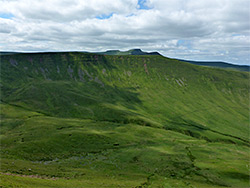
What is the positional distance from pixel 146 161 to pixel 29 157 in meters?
58.5

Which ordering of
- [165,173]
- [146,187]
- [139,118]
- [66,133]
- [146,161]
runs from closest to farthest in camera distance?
[146,187] → [165,173] → [146,161] → [66,133] → [139,118]

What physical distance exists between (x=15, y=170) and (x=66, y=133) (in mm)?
67771

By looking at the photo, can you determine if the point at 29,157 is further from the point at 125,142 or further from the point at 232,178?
the point at 232,178

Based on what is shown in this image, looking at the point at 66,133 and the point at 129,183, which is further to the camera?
the point at 66,133

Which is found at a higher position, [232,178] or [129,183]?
[129,183]

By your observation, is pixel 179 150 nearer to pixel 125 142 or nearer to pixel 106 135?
pixel 125 142

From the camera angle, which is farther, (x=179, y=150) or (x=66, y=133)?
(x=66, y=133)

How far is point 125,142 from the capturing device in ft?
420

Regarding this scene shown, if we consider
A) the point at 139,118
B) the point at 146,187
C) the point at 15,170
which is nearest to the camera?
the point at 15,170

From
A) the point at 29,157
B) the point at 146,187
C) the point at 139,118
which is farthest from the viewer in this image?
the point at 139,118

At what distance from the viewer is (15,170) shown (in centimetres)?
6038

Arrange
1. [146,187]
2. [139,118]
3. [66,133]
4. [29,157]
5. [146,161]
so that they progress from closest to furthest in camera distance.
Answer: [146,187]
[29,157]
[146,161]
[66,133]
[139,118]

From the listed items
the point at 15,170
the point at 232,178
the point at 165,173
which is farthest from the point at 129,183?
the point at 232,178

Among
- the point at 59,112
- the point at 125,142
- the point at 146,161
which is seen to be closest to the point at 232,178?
the point at 146,161
